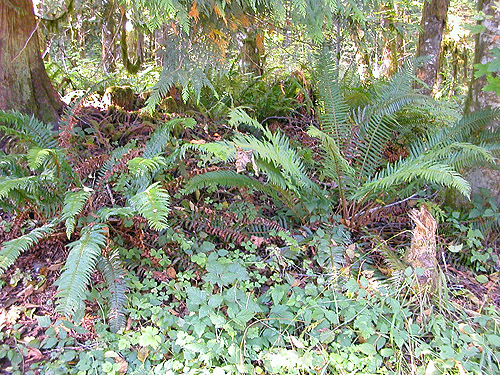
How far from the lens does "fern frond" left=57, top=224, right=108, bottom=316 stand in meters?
1.81

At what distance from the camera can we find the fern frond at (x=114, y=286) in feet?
6.83

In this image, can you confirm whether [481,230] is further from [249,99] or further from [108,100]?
[108,100]

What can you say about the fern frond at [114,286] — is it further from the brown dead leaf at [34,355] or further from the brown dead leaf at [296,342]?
the brown dead leaf at [296,342]

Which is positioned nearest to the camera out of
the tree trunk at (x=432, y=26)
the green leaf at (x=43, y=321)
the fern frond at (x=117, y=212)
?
the green leaf at (x=43, y=321)

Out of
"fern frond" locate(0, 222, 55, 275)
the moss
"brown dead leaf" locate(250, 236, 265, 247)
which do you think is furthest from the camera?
the moss

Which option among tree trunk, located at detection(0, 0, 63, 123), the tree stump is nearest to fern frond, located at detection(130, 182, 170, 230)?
the tree stump

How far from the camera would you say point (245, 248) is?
8.81 feet

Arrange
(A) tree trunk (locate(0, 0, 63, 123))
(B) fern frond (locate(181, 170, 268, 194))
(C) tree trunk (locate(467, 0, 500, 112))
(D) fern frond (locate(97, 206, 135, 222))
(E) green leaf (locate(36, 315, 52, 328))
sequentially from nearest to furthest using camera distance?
(E) green leaf (locate(36, 315, 52, 328)), (D) fern frond (locate(97, 206, 135, 222)), (B) fern frond (locate(181, 170, 268, 194)), (C) tree trunk (locate(467, 0, 500, 112)), (A) tree trunk (locate(0, 0, 63, 123))

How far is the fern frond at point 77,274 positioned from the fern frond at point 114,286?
0.13m

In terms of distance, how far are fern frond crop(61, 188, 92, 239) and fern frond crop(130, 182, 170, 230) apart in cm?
30

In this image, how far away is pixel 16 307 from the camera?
7.16 ft

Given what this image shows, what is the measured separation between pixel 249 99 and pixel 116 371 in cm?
291

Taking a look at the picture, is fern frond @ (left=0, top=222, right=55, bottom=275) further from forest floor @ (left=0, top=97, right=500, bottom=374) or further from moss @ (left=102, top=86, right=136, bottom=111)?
moss @ (left=102, top=86, right=136, bottom=111)

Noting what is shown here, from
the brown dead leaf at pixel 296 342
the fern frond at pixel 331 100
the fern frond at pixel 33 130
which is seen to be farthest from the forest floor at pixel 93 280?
the fern frond at pixel 331 100
